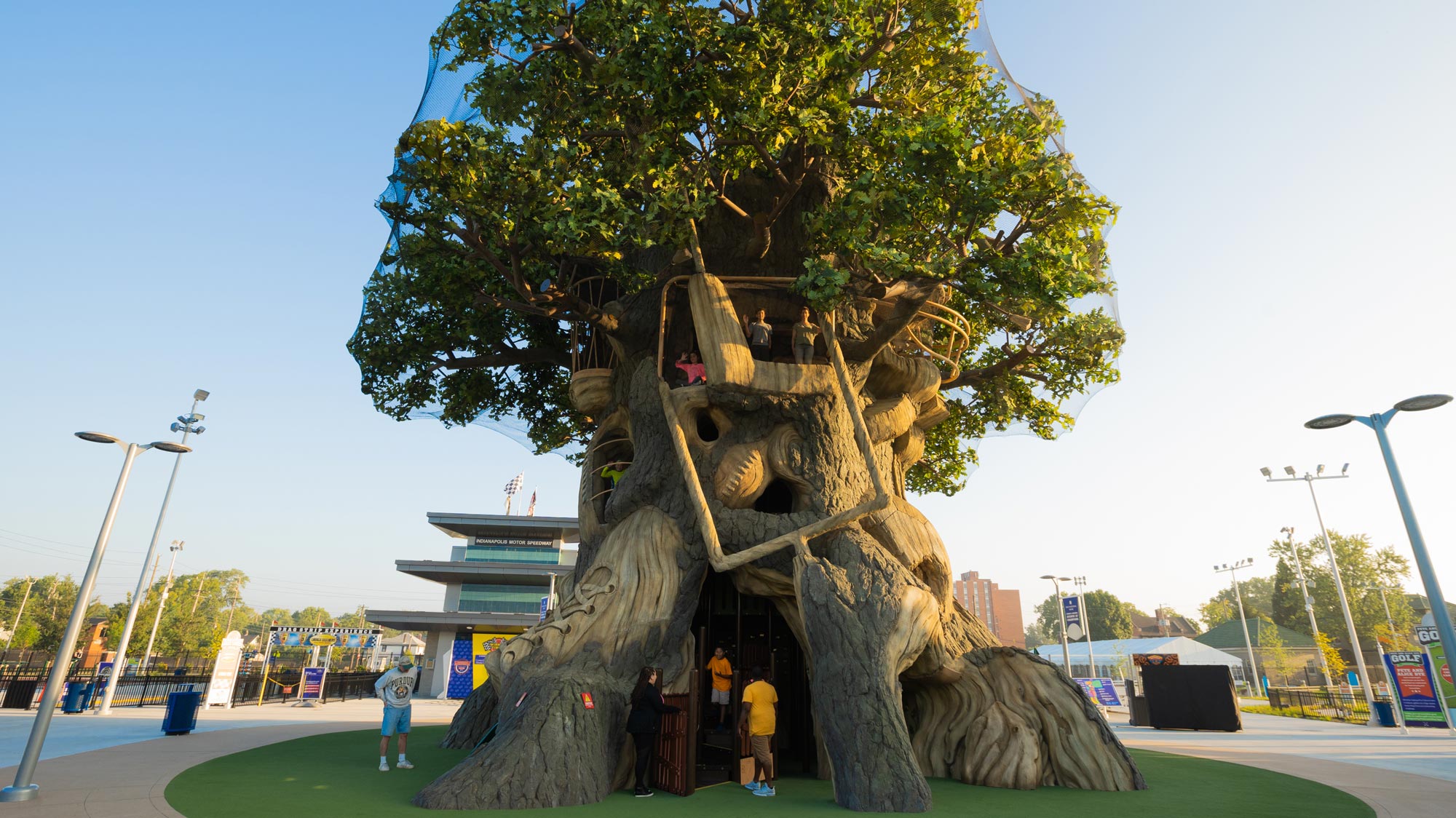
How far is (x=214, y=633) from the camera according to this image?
64000mm

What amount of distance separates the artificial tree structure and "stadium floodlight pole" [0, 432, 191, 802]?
402 cm

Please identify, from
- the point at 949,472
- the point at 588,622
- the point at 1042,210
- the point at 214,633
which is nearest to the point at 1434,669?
the point at 949,472

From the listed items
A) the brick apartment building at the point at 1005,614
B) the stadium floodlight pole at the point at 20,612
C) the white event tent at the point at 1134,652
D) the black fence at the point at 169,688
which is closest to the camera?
the black fence at the point at 169,688

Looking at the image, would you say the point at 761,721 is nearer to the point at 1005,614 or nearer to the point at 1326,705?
the point at 1326,705

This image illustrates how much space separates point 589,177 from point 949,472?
1151 cm

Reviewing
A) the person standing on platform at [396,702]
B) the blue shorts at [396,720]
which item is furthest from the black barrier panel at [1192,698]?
the blue shorts at [396,720]

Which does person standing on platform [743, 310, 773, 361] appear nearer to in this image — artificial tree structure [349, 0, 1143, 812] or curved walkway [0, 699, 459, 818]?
artificial tree structure [349, 0, 1143, 812]

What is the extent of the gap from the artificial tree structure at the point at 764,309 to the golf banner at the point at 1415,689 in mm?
14565

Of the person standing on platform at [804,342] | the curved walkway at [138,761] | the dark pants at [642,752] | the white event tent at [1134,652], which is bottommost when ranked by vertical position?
the curved walkway at [138,761]

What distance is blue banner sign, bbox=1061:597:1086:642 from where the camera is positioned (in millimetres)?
24781

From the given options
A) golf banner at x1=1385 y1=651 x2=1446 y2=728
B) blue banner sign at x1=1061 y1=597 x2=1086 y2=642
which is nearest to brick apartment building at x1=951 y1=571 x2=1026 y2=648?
blue banner sign at x1=1061 y1=597 x2=1086 y2=642

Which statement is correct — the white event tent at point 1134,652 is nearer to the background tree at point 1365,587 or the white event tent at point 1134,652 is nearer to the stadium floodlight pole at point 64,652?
the background tree at point 1365,587

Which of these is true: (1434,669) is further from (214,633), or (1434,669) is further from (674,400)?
(214,633)

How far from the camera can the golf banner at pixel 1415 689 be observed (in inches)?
754
